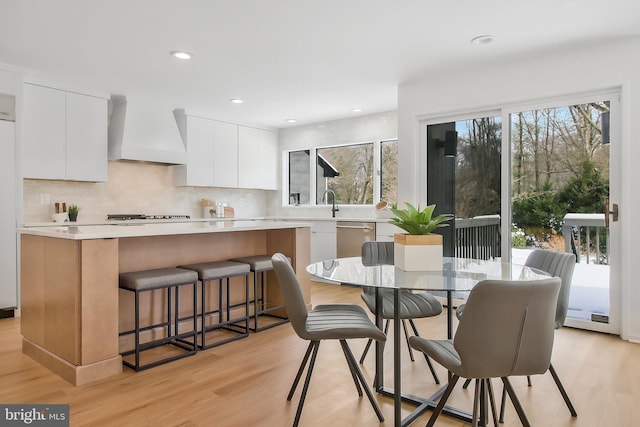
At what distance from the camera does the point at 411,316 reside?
2510 millimetres

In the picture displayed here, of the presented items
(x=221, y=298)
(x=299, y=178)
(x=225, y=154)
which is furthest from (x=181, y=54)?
(x=299, y=178)

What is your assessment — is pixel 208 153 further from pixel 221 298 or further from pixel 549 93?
pixel 549 93

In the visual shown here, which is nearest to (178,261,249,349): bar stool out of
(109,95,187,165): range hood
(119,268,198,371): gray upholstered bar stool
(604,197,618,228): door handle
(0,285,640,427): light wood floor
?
(119,268,198,371): gray upholstered bar stool

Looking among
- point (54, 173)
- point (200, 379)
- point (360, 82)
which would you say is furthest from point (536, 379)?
point (54, 173)

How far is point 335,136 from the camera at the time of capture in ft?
21.8

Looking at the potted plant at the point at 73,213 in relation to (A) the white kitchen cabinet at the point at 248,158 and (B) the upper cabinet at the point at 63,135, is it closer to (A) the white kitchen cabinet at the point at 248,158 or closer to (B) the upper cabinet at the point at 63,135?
(B) the upper cabinet at the point at 63,135

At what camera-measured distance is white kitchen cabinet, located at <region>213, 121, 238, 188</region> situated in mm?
6383

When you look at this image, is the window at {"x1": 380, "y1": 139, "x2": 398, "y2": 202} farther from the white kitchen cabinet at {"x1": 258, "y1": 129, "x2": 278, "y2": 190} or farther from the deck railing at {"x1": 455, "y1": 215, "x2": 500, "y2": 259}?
the white kitchen cabinet at {"x1": 258, "y1": 129, "x2": 278, "y2": 190}

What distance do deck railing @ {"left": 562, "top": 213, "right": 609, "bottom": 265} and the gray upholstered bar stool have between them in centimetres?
320

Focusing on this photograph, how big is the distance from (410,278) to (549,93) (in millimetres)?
2714

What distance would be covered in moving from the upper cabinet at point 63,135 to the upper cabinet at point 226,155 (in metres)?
1.17

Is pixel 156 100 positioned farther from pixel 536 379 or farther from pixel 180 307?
pixel 536 379

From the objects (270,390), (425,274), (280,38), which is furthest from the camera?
(280,38)

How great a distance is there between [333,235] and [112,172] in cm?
300
